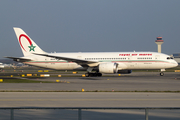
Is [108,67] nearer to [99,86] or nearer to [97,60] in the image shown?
[97,60]

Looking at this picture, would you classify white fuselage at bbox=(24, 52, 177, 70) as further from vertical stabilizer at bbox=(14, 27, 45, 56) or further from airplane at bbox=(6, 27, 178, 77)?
vertical stabilizer at bbox=(14, 27, 45, 56)

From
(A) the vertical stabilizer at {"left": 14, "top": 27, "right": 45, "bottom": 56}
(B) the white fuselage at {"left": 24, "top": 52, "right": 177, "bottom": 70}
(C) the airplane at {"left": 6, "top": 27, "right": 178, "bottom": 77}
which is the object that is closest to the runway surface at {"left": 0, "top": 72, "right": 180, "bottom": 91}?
(C) the airplane at {"left": 6, "top": 27, "right": 178, "bottom": 77}

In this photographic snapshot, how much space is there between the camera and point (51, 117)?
24.9 feet

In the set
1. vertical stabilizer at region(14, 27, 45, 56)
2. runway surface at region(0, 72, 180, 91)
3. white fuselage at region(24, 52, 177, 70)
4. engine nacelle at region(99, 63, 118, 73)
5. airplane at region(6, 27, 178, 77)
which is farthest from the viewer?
vertical stabilizer at region(14, 27, 45, 56)

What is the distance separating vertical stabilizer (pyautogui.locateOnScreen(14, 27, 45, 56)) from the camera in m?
44.9

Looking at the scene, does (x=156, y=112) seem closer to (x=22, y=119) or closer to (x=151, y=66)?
(x=22, y=119)

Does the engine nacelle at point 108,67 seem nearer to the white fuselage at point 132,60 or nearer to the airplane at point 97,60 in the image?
the airplane at point 97,60

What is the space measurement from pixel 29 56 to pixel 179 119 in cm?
3997

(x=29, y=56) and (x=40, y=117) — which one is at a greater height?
(x=29, y=56)

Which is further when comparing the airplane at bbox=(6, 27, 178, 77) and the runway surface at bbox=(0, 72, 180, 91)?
the airplane at bbox=(6, 27, 178, 77)

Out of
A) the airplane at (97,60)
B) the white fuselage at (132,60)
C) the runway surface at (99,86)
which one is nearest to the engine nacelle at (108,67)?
the airplane at (97,60)

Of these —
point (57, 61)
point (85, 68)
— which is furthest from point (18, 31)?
point (85, 68)

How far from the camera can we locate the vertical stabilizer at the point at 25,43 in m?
44.9

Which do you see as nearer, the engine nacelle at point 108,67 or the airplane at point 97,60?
the engine nacelle at point 108,67
